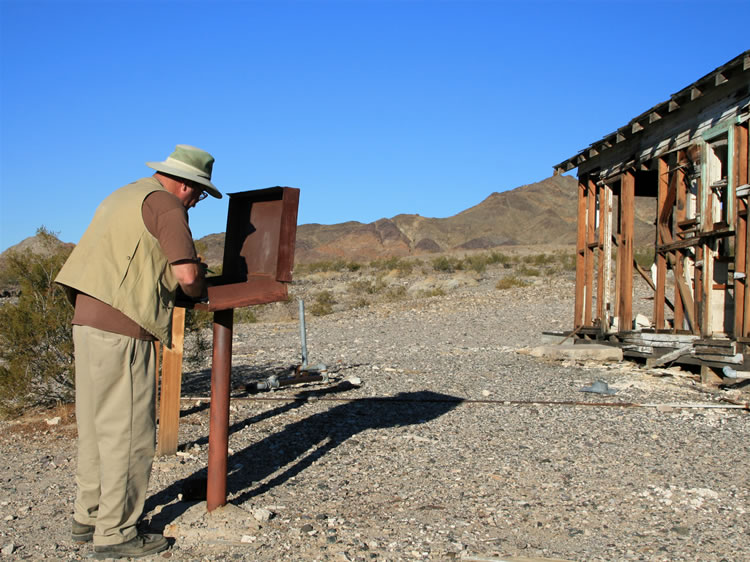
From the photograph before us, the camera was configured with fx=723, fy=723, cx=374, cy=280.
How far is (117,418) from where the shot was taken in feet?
12.0

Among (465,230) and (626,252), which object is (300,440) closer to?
(626,252)

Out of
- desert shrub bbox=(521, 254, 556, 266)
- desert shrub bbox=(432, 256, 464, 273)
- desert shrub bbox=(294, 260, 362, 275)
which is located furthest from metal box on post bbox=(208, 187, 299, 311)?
desert shrub bbox=(294, 260, 362, 275)

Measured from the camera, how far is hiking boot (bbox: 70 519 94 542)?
3896mm

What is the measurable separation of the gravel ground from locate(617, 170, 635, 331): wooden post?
1.71 meters

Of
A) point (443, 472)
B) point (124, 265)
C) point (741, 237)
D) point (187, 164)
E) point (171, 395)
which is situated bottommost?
point (443, 472)

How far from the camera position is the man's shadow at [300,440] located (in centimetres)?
483

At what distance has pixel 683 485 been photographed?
16.7 ft

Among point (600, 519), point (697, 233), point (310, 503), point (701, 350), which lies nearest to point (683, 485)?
point (600, 519)

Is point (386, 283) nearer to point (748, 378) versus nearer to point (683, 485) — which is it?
point (748, 378)

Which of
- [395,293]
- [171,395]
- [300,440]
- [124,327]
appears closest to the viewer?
[124,327]

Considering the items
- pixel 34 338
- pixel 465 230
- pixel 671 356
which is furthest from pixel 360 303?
pixel 465 230

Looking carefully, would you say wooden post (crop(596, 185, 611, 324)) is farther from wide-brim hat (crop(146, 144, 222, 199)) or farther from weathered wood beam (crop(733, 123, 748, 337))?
wide-brim hat (crop(146, 144, 222, 199))

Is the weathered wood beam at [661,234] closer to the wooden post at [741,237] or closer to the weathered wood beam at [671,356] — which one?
the weathered wood beam at [671,356]

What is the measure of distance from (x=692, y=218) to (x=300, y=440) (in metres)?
7.14
